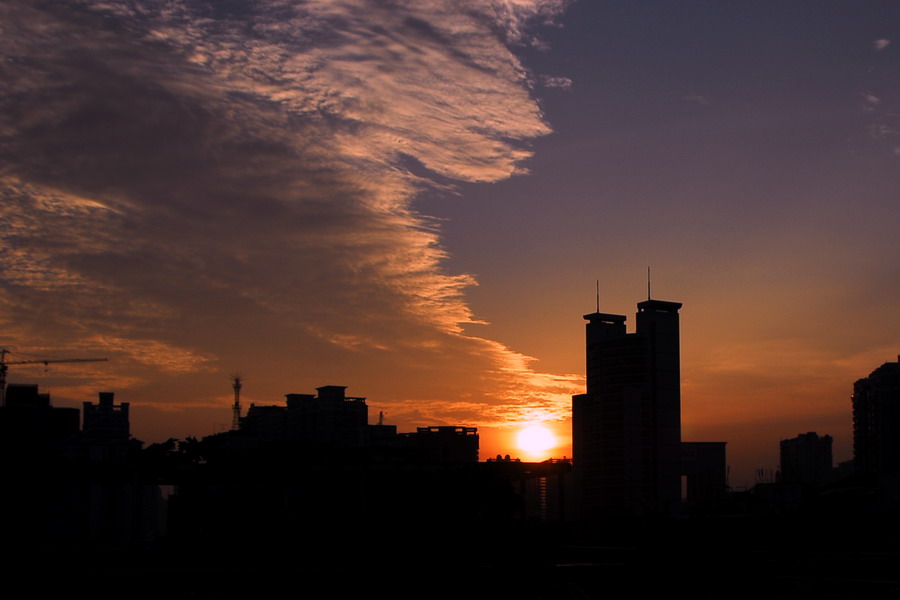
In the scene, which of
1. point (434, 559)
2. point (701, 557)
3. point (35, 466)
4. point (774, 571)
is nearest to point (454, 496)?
point (434, 559)

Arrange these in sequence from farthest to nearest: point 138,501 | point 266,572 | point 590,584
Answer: point 138,501, point 266,572, point 590,584

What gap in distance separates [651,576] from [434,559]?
103 ft

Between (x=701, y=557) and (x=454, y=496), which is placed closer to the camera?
(x=701, y=557)

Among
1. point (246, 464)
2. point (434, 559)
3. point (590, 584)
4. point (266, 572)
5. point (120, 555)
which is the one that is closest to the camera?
point (590, 584)

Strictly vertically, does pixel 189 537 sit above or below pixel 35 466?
below

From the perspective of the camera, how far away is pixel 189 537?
133875mm

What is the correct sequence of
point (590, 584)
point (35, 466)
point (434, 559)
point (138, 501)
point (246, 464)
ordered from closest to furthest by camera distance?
point (590, 584), point (434, 559), point (246, 464), point (35, 466), point (138, 501)

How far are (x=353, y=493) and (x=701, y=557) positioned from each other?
96879 millimetres

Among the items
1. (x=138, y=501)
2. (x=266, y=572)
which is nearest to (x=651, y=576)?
(x=266, y=572)

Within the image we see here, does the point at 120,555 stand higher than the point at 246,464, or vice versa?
the point at 246,464

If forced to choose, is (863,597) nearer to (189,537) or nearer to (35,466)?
(189,537)

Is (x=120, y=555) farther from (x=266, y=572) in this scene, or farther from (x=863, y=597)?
(x=863, y=597)

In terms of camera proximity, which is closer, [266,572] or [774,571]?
[774,571]

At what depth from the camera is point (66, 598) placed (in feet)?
193
